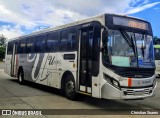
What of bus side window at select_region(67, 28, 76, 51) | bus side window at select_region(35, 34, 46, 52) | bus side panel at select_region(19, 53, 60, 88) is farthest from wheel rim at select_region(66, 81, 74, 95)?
bus side window at select_region(35, 34, 46, 52)

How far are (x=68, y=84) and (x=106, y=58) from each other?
9.26 ft

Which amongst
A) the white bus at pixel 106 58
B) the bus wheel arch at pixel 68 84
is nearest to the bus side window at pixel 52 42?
the white bus at pixel 106 58

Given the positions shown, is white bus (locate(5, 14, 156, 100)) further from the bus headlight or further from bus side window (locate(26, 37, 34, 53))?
bus side window (locate(26, 37, 34, 53))

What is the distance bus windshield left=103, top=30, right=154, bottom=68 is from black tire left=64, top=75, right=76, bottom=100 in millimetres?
2466

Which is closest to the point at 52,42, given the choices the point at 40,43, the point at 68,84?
the point at 40,43

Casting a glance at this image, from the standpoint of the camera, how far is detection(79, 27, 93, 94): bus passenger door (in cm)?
1080

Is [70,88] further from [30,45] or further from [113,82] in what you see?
[30,45]

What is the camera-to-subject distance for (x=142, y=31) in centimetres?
1105

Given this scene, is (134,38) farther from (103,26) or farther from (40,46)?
(40,46)

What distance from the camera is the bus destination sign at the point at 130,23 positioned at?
34.4 feet

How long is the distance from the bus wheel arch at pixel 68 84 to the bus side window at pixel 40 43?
2.99 m

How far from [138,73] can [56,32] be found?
16.7 ft

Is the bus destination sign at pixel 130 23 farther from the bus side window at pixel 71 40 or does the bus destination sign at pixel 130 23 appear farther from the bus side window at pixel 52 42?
the bus side window at pixel 52 42

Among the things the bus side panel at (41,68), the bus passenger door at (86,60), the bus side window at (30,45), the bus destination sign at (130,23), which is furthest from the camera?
the bus side window at (30,45)
